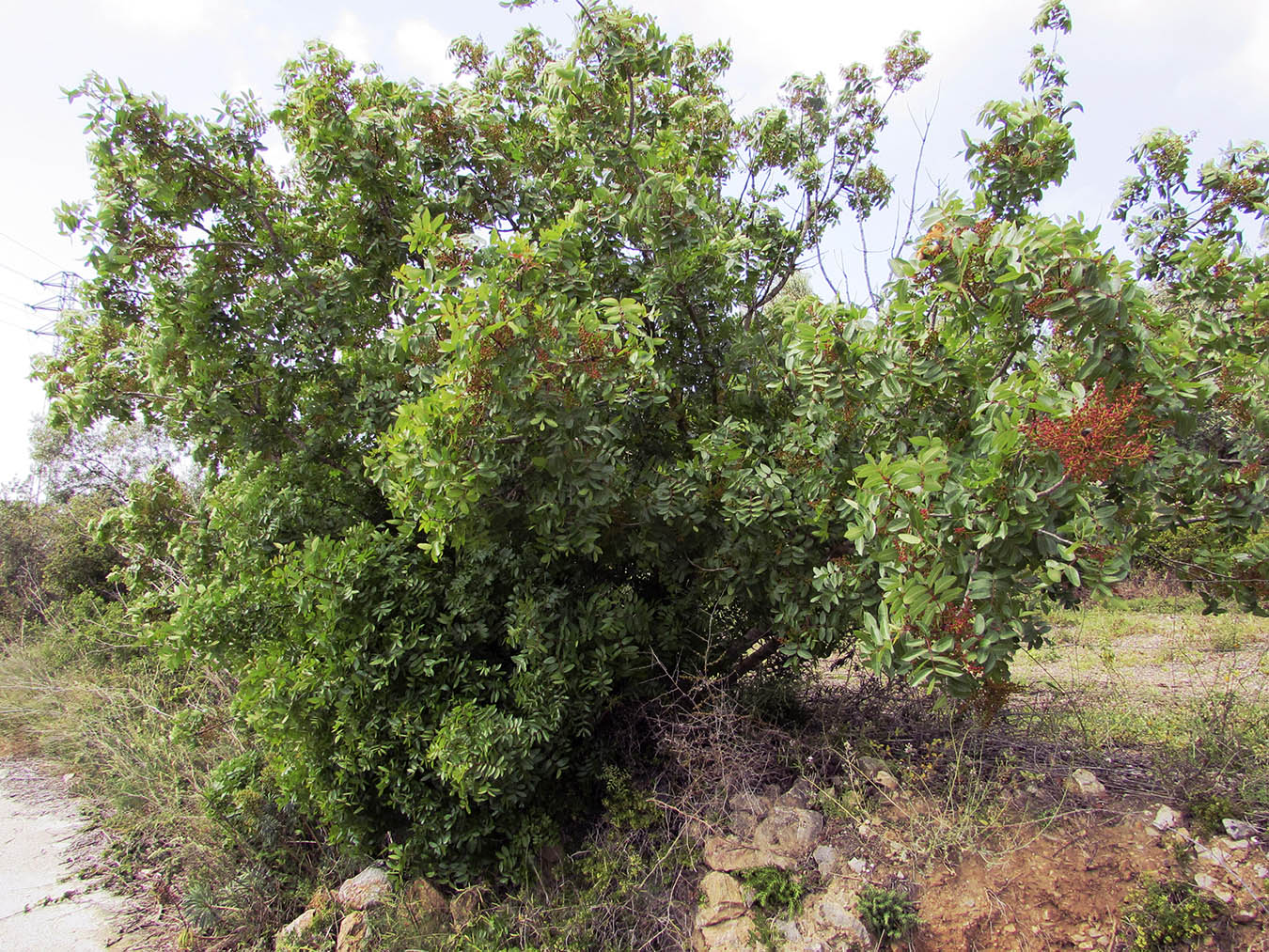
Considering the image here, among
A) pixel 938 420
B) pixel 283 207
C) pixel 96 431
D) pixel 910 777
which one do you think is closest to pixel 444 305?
pixel 938 420

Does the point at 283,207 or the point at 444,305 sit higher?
the point at 283,207

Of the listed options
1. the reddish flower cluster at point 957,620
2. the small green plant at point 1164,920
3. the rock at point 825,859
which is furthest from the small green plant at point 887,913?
the reddish flower cluster at point 957,620

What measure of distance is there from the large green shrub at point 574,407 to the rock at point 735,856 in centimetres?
82

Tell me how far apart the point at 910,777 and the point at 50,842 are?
5830 mm

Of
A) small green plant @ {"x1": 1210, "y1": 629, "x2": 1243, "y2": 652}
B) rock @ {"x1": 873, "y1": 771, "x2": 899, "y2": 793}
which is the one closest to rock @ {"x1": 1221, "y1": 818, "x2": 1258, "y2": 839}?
rock @ {"x1": 873, "y1": 771, "x2": 899, "y2": 793}

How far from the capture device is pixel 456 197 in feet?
13.0

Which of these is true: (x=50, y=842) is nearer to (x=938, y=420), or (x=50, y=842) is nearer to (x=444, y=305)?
(x=444, y=305)

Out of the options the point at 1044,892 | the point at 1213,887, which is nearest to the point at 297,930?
the point at 1044,892

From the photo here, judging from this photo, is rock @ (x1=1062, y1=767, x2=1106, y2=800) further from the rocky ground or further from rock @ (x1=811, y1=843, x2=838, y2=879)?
rock @ (x1=811, y1=843, x2=838, y2=879)

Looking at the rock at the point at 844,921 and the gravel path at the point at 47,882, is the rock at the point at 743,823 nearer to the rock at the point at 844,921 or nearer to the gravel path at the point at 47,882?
the rock at the point at 844,921

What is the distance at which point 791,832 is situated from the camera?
350 cm

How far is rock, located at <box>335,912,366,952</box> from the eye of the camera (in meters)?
3.61

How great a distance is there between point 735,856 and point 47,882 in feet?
14.5

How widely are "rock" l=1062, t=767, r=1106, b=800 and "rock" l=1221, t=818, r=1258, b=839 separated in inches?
18.6
